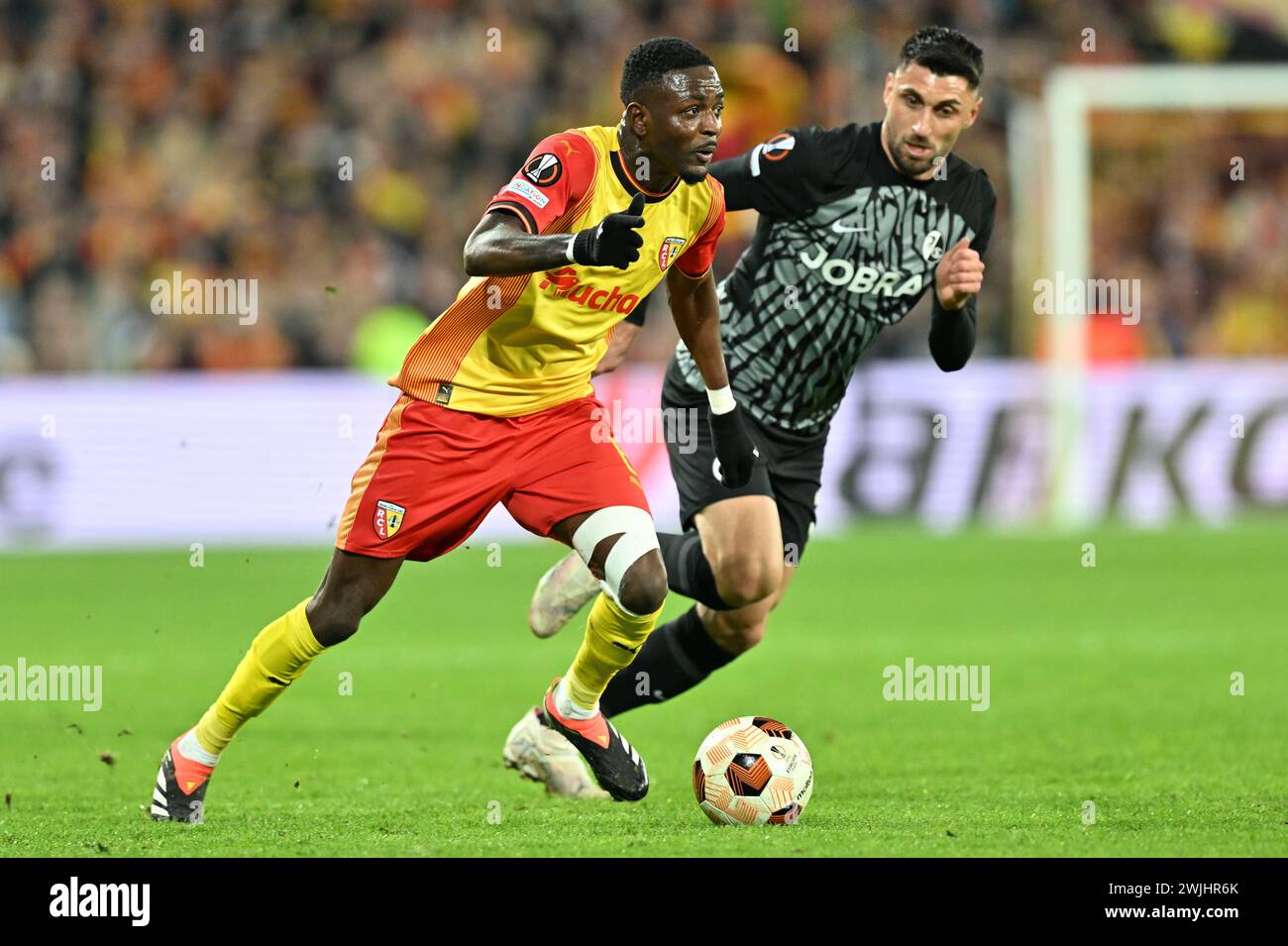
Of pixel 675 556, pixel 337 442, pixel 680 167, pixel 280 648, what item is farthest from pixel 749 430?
pixel 337 442

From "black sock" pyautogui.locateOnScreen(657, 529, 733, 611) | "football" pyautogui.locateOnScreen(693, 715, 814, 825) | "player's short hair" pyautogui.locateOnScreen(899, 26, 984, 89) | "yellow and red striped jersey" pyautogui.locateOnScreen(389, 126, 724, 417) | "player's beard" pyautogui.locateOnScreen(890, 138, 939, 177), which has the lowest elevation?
"football" pyautogui.locateOnScreen(693, 715, 814, 825)

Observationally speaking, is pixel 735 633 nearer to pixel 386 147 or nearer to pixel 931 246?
pixel 931 246

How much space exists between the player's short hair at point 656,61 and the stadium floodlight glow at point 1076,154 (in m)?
10.1

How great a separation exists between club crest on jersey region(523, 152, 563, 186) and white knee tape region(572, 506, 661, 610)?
1044 mm

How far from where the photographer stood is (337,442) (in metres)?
14.4

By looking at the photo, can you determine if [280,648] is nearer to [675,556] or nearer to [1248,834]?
[675,556]

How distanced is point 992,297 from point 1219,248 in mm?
2315

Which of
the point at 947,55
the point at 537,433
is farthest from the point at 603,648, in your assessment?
the point at 947,55

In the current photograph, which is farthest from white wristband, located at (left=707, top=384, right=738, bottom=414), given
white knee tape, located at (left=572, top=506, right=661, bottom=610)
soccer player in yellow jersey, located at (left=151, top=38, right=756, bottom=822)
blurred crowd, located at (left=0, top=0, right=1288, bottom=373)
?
blurred crowd, located at (left=0, top=0, right=1288, bottom=373)

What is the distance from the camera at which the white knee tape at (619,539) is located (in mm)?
5676

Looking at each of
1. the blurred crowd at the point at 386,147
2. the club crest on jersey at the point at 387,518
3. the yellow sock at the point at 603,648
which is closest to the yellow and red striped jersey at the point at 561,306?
the club crest on jersey at the point at 387,518

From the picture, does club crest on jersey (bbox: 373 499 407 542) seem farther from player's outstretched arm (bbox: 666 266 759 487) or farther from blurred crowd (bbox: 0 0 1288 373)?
blurred crowd (bbox: 0 0 1288 373)

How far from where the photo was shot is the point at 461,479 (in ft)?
18.7

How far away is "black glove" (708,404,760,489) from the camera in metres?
6.27
